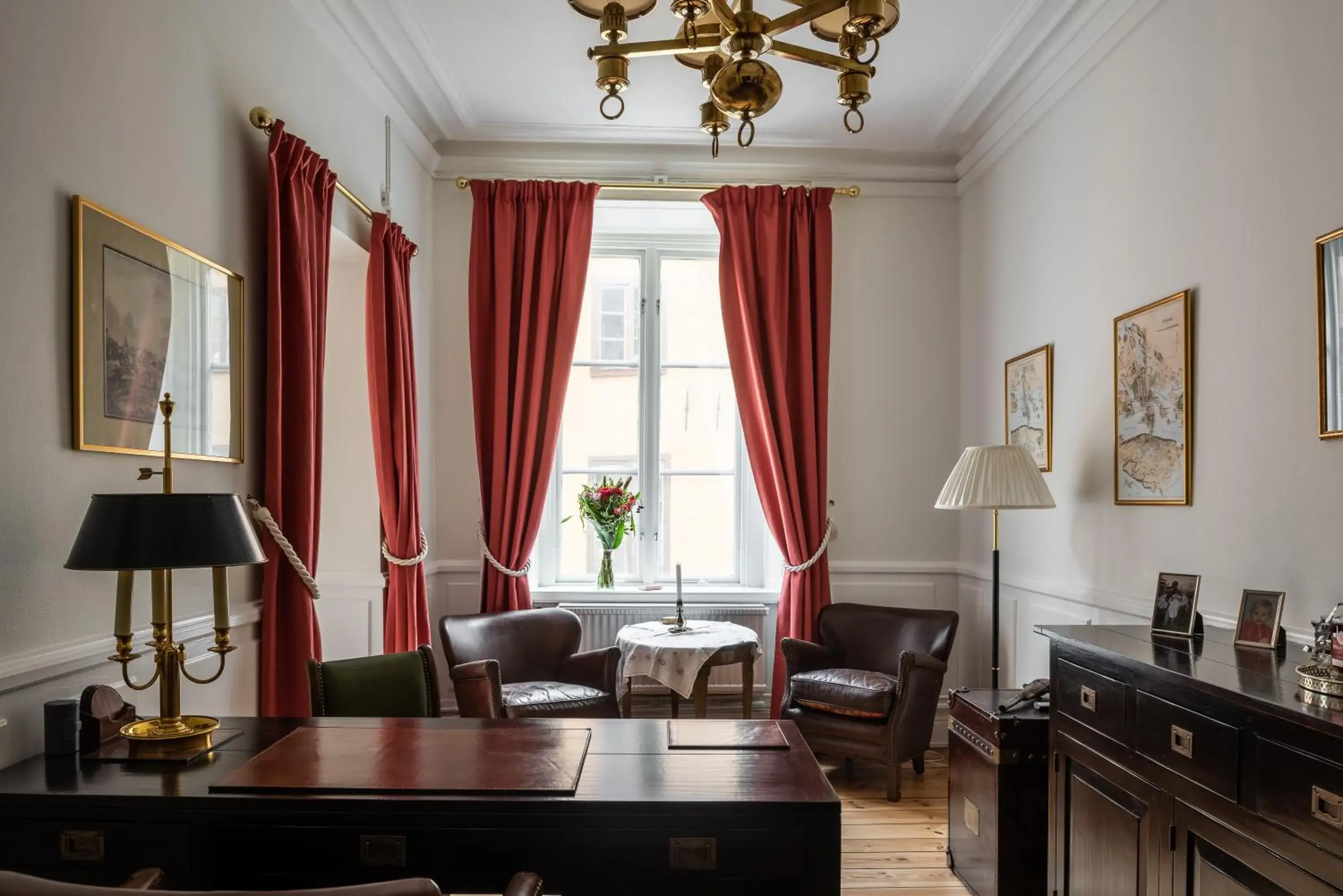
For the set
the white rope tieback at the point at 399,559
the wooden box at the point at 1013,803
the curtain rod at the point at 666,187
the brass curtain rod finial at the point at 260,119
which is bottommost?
the wooden box at the point at 1013,803

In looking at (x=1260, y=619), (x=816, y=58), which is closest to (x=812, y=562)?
(x=1260, y=619)

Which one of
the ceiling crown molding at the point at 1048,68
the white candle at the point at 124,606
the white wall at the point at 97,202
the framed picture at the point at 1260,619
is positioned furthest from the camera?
the ceiling crown molding at the point at 1048,68

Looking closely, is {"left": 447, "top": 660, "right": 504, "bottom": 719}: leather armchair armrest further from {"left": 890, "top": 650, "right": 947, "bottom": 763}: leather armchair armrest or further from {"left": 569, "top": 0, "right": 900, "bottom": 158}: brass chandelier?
{"left": 569, "top": 0, "right": 900, "bottom": 158}: brass chandelier

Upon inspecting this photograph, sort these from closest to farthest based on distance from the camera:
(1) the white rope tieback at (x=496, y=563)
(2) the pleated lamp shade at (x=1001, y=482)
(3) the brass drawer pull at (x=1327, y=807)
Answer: (3) the brass drawer pull at (x=1327, y=807) → (2) the pleated lamp shade at (x=1001, y=482) → (1) the white rope tieback at (x=496, y=563)

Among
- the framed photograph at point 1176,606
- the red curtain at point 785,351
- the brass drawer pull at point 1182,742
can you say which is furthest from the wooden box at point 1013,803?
the red curtain at point 785,351

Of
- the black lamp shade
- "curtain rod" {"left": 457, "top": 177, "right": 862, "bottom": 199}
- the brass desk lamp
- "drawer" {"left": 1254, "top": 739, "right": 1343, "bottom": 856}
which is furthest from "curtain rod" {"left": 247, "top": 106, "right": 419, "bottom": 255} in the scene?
"drawer" {"left": 1254, "top": 739, "right": 1343, "bottom": 856}

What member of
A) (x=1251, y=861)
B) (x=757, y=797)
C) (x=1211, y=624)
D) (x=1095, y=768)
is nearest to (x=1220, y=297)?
(x=1211, y=624)

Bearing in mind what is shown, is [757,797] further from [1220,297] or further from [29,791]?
[1220,297]

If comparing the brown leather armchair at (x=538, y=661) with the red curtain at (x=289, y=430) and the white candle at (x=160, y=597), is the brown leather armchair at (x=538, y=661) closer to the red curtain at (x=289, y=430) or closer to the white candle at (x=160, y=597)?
the red curtain at (x=289, y=430)

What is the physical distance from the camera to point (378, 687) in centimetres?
300

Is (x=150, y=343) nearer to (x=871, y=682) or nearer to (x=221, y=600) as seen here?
(x=221, y=600)

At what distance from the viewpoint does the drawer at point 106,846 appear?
6.10 ft

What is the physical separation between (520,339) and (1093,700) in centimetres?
340

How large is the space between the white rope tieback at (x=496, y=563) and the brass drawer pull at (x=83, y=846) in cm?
300
